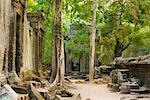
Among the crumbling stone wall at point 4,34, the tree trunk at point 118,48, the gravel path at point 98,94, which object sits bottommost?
the gravel path at point 98,94

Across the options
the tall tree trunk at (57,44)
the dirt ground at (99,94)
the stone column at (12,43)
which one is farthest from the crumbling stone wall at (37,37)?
the stone column at (12,43)

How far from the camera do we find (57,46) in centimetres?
1947

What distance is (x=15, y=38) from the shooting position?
49.2ft

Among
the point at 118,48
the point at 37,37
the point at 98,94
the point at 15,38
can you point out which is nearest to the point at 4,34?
the point at 15,38

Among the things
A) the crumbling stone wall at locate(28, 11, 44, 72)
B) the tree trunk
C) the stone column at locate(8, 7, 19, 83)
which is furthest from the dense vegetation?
the stone column at locate(8, 7, 19, 83)

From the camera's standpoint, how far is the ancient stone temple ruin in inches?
529

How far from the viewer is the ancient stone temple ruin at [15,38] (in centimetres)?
1345

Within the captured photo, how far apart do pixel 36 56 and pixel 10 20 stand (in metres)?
8.61

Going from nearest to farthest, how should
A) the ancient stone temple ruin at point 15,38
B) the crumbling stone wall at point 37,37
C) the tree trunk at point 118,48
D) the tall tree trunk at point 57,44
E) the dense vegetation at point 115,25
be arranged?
the ancient stone temple ruin at point 15,38
the tall tree trunk at point 57,44
the crumbling stone wall at point 37,37
the dense vegetation at point 115,25
the tree trunk at point 118,48

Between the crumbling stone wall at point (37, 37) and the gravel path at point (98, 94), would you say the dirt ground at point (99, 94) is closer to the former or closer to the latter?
the gravel path at point (98, 94)

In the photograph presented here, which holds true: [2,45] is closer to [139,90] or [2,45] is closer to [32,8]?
[139,90]

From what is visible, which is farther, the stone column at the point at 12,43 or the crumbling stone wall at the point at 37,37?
the crumbling stone wall at the point at 37,37

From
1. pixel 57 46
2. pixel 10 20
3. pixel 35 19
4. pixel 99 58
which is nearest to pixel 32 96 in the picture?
pixel 10 20

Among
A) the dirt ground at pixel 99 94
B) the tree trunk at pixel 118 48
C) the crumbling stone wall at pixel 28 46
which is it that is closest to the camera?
the dirt ground at pixel 99 94
